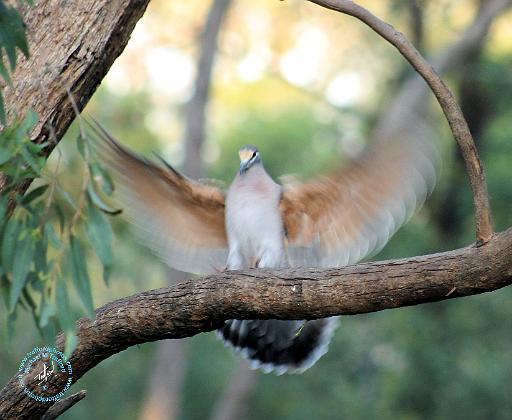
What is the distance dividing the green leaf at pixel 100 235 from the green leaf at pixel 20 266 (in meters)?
0.20

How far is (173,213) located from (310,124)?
11.9 meters

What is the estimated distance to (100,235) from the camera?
3.40 m

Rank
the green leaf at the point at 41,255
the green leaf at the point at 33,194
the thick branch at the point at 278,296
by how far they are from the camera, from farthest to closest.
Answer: the thick branch at the point at 278,296
the green leaf at the point at 33,194
the green leaf at the point at 41,255

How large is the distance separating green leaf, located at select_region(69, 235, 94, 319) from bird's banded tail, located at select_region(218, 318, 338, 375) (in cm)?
215

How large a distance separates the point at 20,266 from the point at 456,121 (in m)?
1.86

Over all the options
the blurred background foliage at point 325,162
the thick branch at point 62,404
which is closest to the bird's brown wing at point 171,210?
the thick branch at point 62,404

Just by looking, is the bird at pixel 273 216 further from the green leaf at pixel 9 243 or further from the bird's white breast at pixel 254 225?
the green leaf at pixel 9 243

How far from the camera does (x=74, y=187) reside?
482 inches

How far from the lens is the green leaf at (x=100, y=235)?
3.38 meters

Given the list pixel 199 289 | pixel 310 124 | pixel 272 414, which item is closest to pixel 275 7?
pixel 310 124

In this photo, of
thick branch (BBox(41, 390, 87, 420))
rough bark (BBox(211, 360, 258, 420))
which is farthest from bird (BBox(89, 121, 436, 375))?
rough bark (BBox(211, 360, 258, 420))

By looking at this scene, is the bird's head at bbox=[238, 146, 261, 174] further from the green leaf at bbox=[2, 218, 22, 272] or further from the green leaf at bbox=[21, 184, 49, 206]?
the green leaf at bbox=[2, 218, 22, 272]

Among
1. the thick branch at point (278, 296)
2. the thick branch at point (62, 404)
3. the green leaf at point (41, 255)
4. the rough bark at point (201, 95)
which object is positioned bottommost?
the rough bark at point (201, 95)

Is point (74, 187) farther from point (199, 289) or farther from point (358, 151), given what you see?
point (199, 289)
